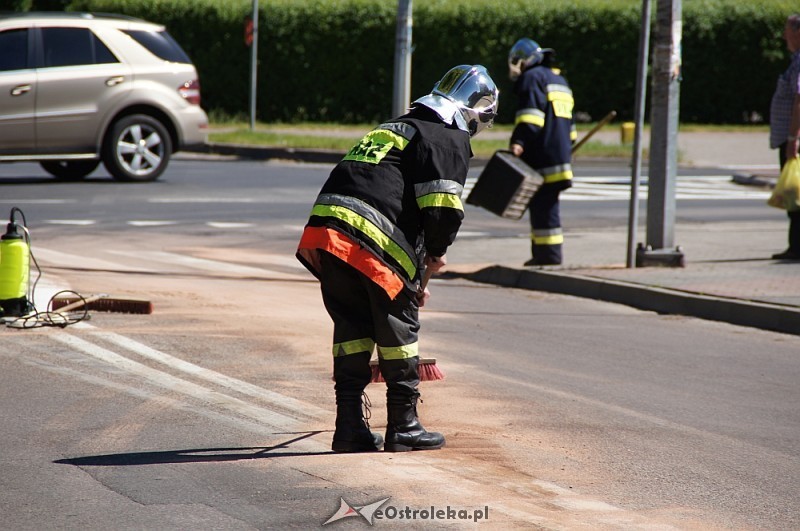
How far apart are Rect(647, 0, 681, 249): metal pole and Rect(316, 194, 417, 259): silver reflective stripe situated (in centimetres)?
595

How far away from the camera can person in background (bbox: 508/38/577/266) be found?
1084 cm

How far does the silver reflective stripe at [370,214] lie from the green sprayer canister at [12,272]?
3.40 m

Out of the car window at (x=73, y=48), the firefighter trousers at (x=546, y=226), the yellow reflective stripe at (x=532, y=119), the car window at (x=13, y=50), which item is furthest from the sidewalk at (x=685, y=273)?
the car window at (x=13, y=50)

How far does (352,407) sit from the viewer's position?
17.8 ft

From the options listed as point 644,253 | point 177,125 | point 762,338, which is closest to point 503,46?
point 177,125

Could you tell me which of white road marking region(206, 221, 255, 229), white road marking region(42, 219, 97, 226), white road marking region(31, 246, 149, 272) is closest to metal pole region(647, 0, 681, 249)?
white road marking region(31, 246, 149, 272)

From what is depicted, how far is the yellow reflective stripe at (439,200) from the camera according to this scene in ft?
17.2

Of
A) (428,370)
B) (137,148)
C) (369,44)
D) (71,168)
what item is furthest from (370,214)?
(369,44)

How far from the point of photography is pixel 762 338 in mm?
8695

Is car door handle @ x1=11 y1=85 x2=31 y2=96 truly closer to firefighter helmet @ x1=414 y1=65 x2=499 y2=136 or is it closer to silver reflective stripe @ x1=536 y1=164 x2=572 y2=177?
silver reflective stripe @ x1=536 y1=164 x2=572 y2=177

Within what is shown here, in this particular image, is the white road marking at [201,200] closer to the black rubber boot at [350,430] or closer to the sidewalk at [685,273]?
the sidewalk at [685,273]

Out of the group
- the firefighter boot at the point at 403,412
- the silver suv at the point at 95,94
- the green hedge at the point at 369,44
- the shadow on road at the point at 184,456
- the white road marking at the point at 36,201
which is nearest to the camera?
the shadow on road at the point at 184,456

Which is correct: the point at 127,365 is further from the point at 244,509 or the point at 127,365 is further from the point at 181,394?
the point at 244,509

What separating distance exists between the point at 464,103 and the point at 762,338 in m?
3.98
